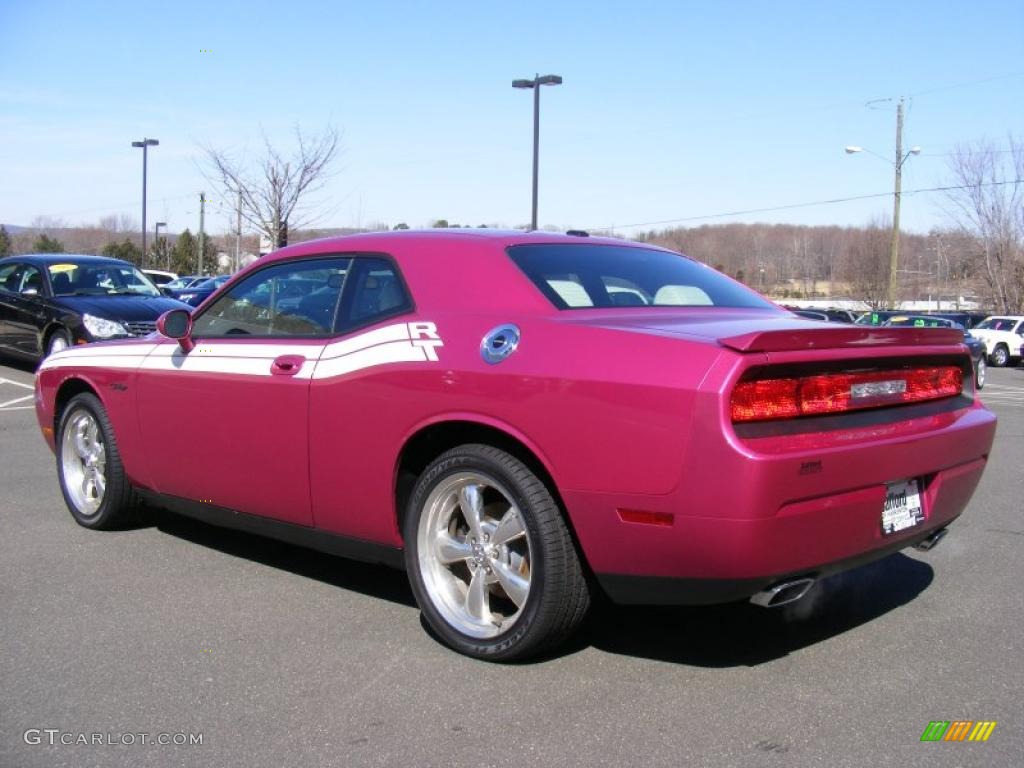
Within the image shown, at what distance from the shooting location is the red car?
10.2ft

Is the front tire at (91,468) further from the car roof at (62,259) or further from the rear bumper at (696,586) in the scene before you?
the car roof at (62,259)

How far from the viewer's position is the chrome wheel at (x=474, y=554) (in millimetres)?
3596

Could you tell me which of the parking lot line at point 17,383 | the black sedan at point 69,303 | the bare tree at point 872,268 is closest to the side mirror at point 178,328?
the black sedan at point 69,303

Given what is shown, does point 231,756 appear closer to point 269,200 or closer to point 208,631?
point 208,631

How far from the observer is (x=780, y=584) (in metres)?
3.22

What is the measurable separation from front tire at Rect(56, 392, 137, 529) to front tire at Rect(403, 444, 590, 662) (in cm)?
221

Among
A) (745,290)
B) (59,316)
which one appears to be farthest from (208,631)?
(59,316)

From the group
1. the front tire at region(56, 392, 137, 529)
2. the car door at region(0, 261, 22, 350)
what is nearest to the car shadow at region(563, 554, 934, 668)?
the front tire at region(56, 392, 137, 529)

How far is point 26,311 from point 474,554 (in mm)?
11570

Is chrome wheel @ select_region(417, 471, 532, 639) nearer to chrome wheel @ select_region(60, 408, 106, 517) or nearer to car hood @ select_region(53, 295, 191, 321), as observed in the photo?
chrome wheel @ select_region(60, 408, 106, 517)

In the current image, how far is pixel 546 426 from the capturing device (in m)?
3.35

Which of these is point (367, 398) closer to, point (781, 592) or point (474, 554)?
point (474, 554)

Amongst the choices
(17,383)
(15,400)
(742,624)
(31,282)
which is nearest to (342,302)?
(742,624)

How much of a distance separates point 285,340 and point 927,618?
2.92 m
